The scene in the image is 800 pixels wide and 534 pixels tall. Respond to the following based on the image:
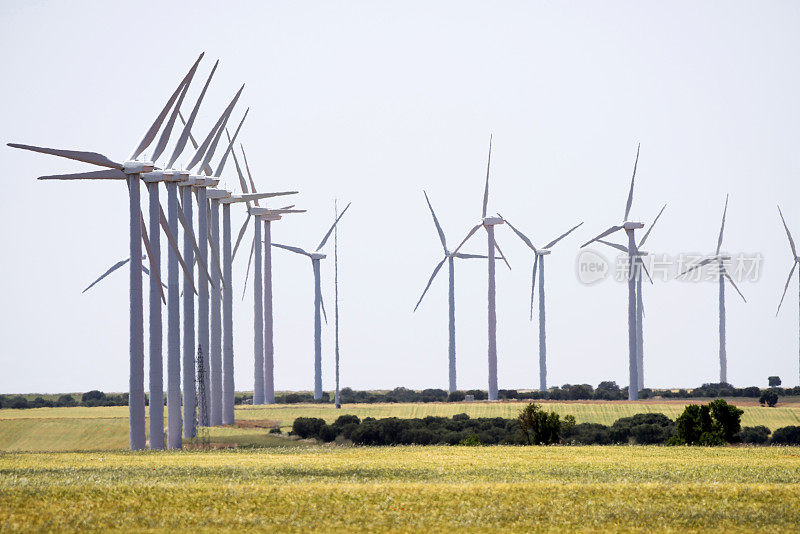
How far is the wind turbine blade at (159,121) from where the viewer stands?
85.8 meters

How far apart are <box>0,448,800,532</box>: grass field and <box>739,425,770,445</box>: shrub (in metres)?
38.8

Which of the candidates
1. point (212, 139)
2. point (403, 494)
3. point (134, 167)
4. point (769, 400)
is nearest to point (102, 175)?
point (134, 167)

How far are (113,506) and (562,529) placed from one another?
16093 mm

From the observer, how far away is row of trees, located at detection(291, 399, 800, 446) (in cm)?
9062

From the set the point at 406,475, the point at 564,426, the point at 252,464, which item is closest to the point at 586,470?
the point at 406,475

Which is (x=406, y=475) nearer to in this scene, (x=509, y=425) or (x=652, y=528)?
(x=652, y=528)

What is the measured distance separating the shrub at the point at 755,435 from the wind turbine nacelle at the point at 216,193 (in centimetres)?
5579

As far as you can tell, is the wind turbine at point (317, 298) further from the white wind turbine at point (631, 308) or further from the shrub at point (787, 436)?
the shrub at point (787, 436)

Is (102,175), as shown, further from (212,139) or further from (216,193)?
(216,193)

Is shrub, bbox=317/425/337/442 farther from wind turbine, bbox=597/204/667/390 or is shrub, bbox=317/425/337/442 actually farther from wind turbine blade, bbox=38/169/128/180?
wind turbine, bbox=597/204/667/390

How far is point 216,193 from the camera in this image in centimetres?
12500

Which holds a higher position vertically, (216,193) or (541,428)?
(216,193)

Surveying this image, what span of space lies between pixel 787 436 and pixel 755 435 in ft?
9.36

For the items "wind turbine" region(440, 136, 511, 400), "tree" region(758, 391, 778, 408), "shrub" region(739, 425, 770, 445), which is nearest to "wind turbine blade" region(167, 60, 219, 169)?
"shrub" region(739, 425, 770, 445)
